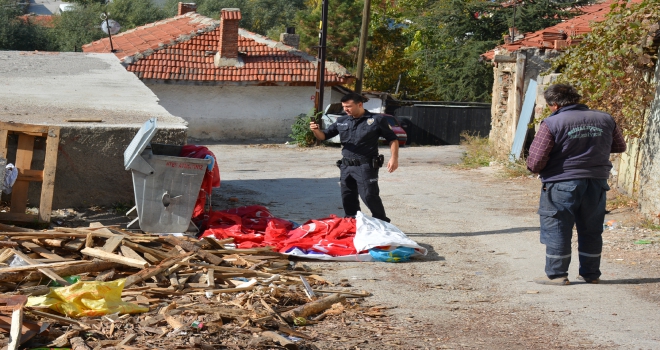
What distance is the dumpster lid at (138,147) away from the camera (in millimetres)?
7730

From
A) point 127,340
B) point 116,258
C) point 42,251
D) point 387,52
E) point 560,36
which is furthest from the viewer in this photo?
point 387,52

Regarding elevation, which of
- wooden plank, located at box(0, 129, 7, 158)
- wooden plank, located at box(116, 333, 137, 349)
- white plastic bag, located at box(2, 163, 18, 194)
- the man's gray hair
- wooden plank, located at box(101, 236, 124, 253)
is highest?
the man's gray hair

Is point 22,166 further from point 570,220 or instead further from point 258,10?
point 258,10

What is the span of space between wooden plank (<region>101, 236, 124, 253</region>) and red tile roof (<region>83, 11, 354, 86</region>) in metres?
18.2

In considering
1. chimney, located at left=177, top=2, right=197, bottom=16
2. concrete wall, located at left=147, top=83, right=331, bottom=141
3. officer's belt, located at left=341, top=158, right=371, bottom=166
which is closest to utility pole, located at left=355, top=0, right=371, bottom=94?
concrete wall, located at left=147, top=83, right=331, bottom=141

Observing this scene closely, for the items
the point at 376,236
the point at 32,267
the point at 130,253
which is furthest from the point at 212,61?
the point at 32,267

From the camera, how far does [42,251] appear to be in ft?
21.1

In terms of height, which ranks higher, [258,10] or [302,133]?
[258,10]

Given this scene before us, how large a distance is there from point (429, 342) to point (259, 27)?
5032 cm

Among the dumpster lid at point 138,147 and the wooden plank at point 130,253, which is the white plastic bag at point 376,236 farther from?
the dumpster lid at point 138,147

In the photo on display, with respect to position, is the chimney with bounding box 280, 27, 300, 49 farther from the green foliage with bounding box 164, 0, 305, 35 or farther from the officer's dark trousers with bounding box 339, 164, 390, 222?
the green foliage with bounding box 164, 0, 305, 35

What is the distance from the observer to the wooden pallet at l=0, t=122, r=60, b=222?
7914 millimetres

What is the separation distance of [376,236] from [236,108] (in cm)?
1877

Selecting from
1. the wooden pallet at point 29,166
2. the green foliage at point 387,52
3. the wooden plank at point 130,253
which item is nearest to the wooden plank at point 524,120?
the wooden pallet at point 29,166
